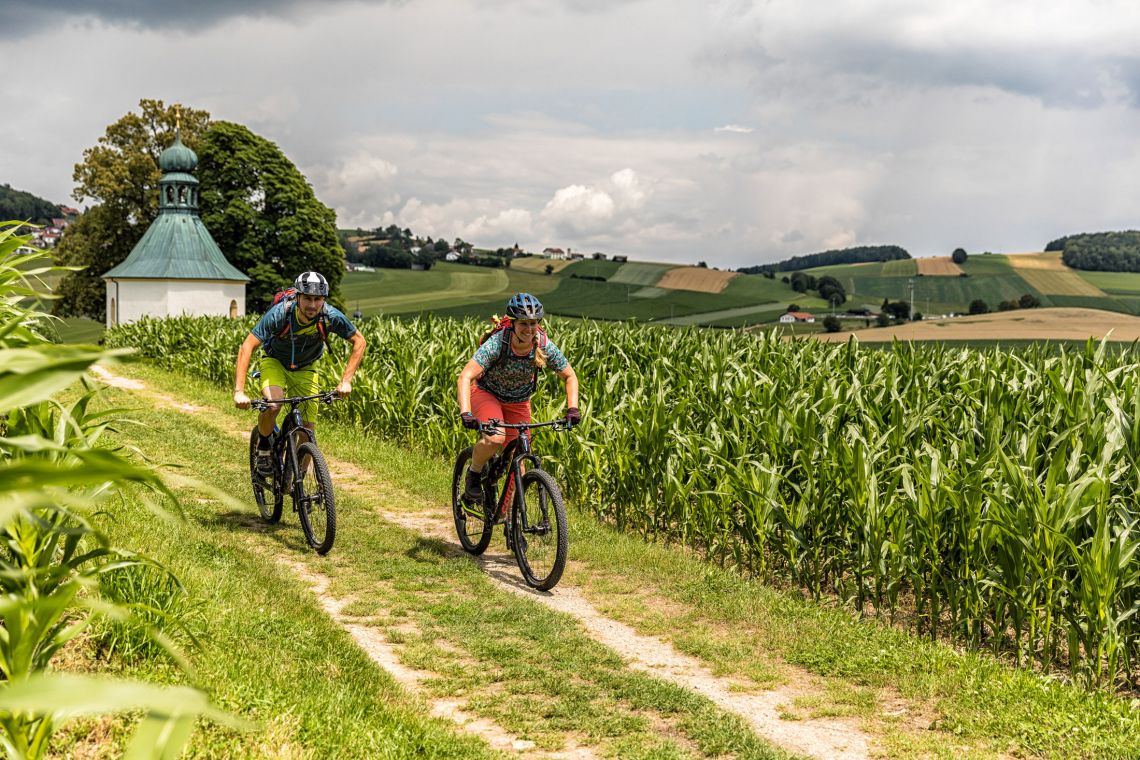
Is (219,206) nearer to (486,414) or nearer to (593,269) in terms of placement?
(593,269)

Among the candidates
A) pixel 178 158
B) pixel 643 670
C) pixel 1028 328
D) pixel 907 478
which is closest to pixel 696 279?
pixel 178 158

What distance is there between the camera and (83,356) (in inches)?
47.3

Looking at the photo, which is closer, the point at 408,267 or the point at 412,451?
the point at 412,451

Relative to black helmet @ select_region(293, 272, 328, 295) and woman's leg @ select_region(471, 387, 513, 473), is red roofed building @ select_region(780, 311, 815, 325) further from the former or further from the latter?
black helmet @ select_region(293, 272, 328, 295)

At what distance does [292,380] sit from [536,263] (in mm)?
93828

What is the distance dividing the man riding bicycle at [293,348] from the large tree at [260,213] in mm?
44512

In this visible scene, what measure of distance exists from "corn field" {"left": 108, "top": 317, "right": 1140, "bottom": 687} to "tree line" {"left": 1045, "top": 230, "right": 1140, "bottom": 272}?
242 feet

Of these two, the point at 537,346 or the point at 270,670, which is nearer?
the point at 270,670

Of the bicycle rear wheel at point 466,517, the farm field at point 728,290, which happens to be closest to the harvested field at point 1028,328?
the farm field at point 728,290

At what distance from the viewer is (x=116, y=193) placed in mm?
52656

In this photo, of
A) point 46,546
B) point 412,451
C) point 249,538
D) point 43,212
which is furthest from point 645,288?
point 43,212

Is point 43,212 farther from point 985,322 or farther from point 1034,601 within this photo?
point 1034,601

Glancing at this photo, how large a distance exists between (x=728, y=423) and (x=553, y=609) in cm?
325

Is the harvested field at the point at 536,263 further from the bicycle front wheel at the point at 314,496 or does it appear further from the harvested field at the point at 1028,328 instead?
the bicycle front wheel at the point at 314,496
